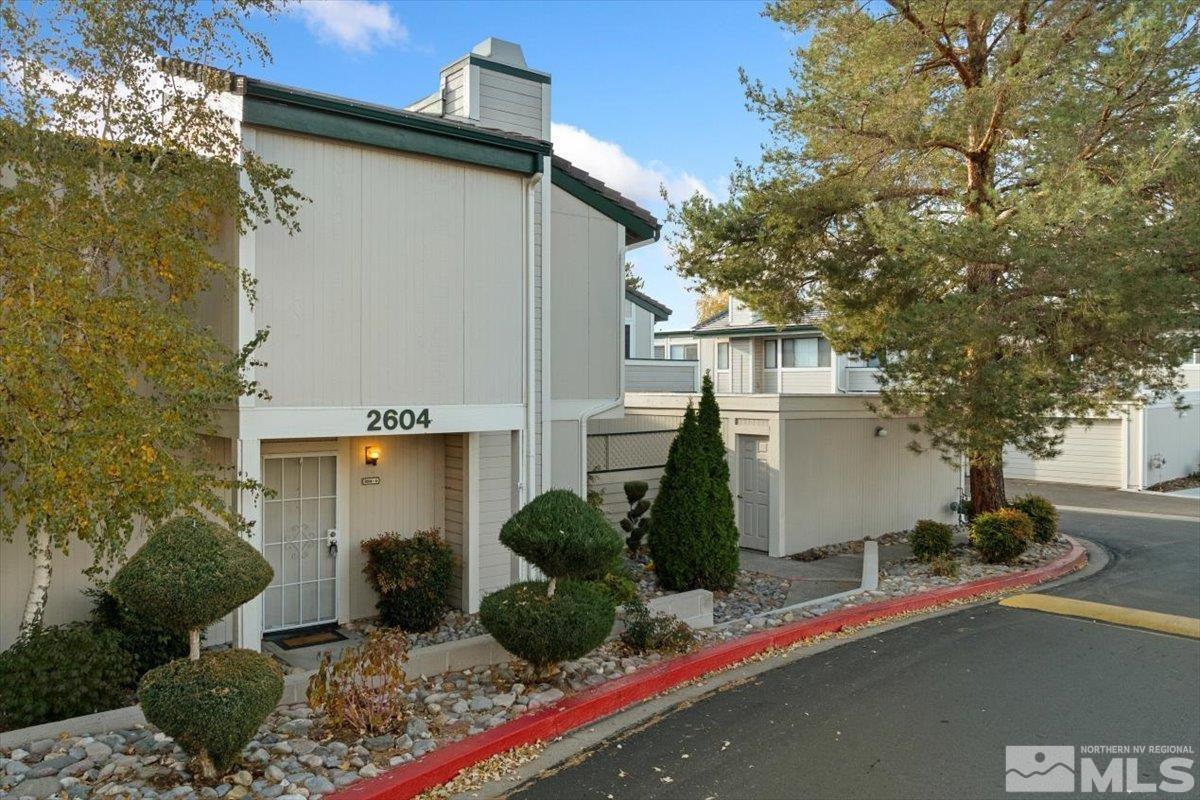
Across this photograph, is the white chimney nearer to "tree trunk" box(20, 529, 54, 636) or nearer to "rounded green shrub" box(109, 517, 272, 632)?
"tree trunk" box(20, 529, 54, 636)

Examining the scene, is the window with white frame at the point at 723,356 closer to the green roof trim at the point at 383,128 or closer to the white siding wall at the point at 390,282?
A: the green roof trim at the point at 383,128

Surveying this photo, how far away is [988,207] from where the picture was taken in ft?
38.4

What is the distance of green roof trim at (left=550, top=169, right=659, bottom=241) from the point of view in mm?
10906

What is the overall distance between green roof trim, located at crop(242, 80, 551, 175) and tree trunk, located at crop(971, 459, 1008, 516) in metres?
9.78

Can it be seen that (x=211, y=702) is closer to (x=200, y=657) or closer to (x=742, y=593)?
(x=200, y=657)

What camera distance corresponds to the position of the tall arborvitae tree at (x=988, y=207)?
35.5ft

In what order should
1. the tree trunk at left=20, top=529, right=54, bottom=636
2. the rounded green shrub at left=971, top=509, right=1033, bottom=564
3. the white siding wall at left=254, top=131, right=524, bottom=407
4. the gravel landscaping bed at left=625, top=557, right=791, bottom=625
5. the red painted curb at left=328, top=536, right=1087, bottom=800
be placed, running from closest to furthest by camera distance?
the red painted curb at left=328, top=536, right=1087, bottom=800, the tree trunk at left=20, top=529, right=54, bottom=636, the white siding wall at left=254, top=131, right=524, bottom=407, the gravel landscaping bed at left=625, top=557, right=791, bottom=625, the rounded green shrub at left=971, top=509, right=1033, bottom=564

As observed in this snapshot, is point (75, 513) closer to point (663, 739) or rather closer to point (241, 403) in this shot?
point (241, 403)

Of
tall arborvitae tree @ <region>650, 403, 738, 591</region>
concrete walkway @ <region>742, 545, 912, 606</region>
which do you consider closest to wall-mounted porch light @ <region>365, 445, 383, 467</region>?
tall arborvitae tree @ <region>650, 403, 738, 591</region>

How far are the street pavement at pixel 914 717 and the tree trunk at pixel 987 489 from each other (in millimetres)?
4851

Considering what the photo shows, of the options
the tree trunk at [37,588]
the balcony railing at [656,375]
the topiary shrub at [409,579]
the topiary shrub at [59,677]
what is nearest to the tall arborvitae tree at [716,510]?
the topiary shrub at [409,579]

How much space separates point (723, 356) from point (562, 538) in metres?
23.3

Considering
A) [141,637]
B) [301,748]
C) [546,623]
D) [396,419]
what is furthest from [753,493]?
[301,748]

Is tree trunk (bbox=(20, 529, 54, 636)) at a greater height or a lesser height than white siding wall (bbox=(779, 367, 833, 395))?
lesser
